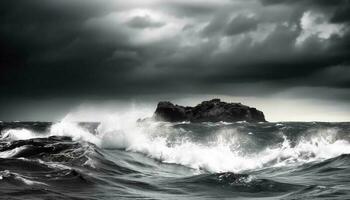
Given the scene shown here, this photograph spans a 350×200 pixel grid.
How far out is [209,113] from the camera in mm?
108375

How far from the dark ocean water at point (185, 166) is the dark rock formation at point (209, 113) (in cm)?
5821

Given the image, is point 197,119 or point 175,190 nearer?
point 175,190

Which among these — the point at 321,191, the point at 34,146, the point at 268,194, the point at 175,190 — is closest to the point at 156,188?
the point at 175,190

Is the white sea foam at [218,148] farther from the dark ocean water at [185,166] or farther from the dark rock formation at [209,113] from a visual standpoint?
the dark rock formation at [209,113]

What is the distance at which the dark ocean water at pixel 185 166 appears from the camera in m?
13.8

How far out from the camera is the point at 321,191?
13.8 meters

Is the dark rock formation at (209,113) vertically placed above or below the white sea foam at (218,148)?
above

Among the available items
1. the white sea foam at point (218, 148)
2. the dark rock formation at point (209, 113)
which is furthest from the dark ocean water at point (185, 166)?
the dark rock formation at point (209, 113)

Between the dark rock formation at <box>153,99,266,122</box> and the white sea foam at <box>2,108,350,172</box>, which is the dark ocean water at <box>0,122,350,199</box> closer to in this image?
the white sea foam at <box>2,108,350,172</box>

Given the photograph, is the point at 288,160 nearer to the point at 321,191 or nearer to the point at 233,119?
the point at 321,191

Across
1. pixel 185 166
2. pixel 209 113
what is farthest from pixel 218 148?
pixel 209 113

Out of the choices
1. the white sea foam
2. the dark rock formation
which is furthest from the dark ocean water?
the dark rock formation

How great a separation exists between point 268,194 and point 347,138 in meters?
24.6

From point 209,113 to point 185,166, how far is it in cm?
8215
